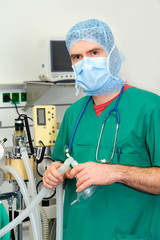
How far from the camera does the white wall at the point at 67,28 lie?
271 cm

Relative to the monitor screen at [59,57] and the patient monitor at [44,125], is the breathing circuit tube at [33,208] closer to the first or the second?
the patient monitor at [44,125]

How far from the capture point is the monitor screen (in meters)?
2.63

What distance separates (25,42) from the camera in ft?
9.04

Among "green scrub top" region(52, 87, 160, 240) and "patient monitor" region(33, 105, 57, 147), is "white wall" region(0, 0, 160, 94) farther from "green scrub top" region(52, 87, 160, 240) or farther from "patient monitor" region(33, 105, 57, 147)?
"green scrub top" region(52, 87, 160, 240)

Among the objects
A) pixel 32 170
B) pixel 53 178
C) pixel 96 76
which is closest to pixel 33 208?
pixel 53 178

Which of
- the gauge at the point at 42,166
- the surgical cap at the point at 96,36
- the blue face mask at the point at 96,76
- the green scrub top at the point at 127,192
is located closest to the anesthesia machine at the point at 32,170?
the gauge at the point at 42,166

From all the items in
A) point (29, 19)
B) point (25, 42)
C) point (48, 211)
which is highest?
point (29, 19)

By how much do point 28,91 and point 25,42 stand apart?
409mm

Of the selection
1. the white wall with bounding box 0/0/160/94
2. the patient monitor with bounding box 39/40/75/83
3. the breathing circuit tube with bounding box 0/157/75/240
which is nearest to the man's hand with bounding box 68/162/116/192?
the breathing circuit tube with bounding box 0/157/75/240

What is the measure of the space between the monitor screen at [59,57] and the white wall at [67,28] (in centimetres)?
7

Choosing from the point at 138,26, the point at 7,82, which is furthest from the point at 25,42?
the point at 138,26

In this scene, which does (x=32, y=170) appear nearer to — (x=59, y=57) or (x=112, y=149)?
(x=112, y=149)

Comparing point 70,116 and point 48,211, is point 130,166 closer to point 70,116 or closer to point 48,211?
point 70,116

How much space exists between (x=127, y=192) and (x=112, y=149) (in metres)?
0.18
